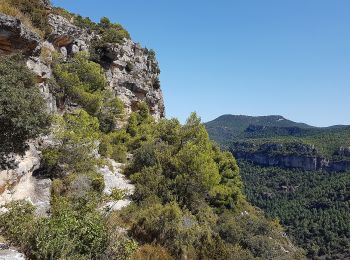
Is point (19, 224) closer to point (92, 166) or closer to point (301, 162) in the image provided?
point (92, 166)

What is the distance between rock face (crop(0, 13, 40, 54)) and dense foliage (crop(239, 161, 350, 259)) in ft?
274

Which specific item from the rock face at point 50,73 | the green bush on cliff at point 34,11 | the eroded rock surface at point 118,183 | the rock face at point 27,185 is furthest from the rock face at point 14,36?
the eroded rock surface at point 118,183

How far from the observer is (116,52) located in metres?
42.7

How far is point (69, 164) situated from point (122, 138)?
1742 centimetres

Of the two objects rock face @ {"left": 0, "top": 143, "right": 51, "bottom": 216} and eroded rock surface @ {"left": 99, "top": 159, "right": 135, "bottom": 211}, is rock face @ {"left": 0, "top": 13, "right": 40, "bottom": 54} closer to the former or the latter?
rock face @ {"left": 0, "top": 143, "right": 51, "bottom": 216}

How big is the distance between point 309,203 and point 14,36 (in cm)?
12605

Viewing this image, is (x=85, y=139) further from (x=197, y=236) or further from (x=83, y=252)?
(x=83, y=252)

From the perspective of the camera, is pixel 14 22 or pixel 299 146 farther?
pixel 299 146

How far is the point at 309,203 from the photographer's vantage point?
12575 centimetres

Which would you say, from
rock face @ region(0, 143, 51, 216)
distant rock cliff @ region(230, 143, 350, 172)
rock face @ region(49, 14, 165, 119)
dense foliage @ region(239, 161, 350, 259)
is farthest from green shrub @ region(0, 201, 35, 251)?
distant rock cliff @ region(230, 143, 350, 172)

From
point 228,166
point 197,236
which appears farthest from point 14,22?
point 228,166

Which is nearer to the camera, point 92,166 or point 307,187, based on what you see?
point 92,166

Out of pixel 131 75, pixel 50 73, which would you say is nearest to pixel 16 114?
pixel 50 73

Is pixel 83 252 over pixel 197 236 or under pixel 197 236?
over
